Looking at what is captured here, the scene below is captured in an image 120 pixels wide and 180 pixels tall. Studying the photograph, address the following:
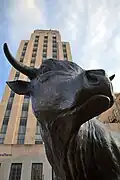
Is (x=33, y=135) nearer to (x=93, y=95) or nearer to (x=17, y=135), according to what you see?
(x=17, y=135)

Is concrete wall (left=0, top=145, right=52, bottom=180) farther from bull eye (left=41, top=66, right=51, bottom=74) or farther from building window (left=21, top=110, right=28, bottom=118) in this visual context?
bull eye (left=41, top=66, right=51, bottom=74)

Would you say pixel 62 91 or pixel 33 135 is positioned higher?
pixel 33 135

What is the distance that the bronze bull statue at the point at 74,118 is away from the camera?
1.74 metres

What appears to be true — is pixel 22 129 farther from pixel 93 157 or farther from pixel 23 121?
pixel 93 157

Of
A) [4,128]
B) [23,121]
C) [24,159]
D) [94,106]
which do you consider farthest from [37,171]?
[94,106]

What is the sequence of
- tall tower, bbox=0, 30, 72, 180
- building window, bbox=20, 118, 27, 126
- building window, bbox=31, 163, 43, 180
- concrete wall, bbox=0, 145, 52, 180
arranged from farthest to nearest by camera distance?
building window, bbox=20, 118, 27, 126 < tall tower, bbox=0, 30, 72, 180 < concrete wall, bbox=0, 145, 52, 180 < building window, bbox=31, 163, 43, 180

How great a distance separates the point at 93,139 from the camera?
7.59ft

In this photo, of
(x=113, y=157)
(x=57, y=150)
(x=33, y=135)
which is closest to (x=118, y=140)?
(x=113, y=157)

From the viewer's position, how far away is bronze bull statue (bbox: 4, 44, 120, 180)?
174 cm

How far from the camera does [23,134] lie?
2848 centimetres

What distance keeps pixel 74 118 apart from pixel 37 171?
72.0 ft

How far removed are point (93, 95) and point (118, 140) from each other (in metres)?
1.17

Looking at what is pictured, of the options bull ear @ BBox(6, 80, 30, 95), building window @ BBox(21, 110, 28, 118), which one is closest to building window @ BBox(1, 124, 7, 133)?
building window @ BBox(21, 110, 28, 118)

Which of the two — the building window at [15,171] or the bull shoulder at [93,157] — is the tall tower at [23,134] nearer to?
the building window at [15,171]
